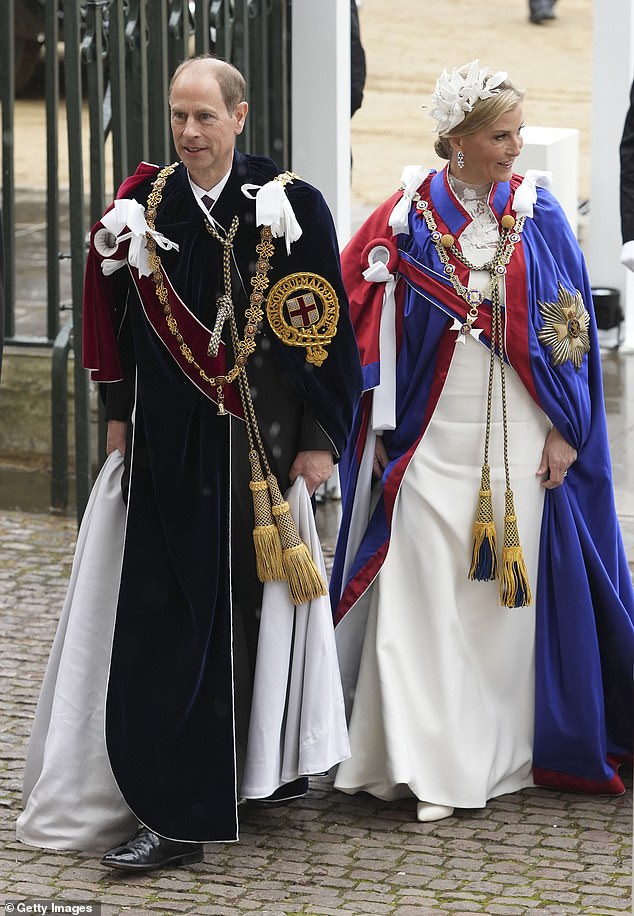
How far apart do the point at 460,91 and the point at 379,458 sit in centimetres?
99

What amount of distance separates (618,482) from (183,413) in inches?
136

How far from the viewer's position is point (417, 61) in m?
21.2

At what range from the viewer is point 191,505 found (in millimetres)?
4199

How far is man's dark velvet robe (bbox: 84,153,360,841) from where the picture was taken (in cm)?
416

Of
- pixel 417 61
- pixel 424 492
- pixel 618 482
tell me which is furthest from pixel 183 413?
pixel 417 61

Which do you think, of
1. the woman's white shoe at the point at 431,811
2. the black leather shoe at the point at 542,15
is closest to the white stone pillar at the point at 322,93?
the woman's white shoe at the point at 431,811

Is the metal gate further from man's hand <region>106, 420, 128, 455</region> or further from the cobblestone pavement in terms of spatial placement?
the cobblestone pavement

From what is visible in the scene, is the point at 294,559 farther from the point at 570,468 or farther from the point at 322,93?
the point at 322,93

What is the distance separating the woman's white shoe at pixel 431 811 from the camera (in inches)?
176

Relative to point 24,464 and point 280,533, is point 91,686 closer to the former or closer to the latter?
point 280,533

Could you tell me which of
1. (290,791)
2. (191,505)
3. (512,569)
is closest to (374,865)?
(290,791)

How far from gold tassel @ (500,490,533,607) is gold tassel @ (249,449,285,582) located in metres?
0.63

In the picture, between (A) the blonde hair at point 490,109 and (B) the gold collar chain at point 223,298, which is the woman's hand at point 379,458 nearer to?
(B) the gold collar chain at point 223,298

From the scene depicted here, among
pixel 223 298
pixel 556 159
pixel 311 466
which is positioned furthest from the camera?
pixel 556 159
